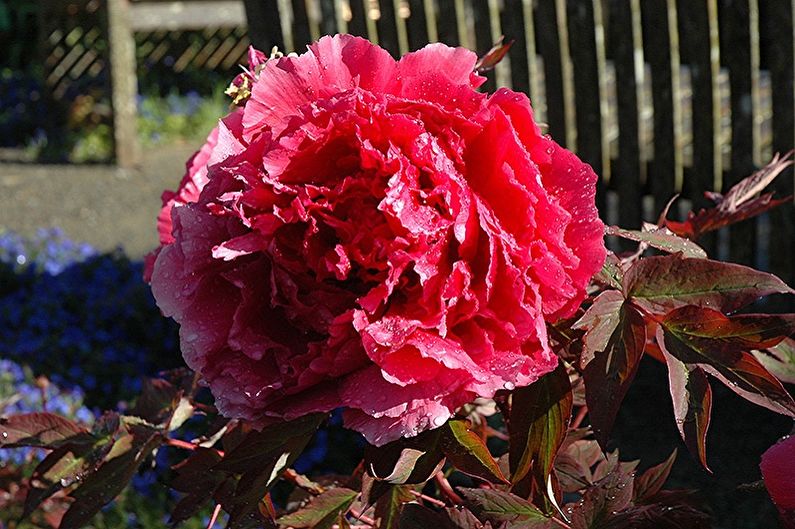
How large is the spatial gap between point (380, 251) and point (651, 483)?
1.68ft

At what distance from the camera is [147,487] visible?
3.02 metres

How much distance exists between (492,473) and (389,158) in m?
0.29

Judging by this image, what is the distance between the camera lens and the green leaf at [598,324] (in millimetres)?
919

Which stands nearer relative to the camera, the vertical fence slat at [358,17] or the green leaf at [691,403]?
the green leaf at [691,403]

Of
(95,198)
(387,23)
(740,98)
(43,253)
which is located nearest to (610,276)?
(740,98)

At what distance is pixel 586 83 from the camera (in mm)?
3748

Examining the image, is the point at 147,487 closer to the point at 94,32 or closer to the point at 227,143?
the point at 227,143

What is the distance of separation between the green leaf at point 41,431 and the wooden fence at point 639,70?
2.52 meters

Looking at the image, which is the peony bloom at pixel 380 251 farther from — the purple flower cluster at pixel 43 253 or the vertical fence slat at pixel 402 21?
the purple flower cluster at pixel 43 253

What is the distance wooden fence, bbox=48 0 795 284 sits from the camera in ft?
10.9

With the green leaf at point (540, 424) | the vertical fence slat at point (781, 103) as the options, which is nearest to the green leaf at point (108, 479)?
the green leaf at point (540, 424)

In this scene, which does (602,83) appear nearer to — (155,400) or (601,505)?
(155,400)

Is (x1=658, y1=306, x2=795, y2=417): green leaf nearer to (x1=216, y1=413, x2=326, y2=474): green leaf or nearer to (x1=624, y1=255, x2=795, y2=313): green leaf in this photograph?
(x1=624, y1=255, x2=795, y2=313): green leaf

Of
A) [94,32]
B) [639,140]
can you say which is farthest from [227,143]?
[94,32]
